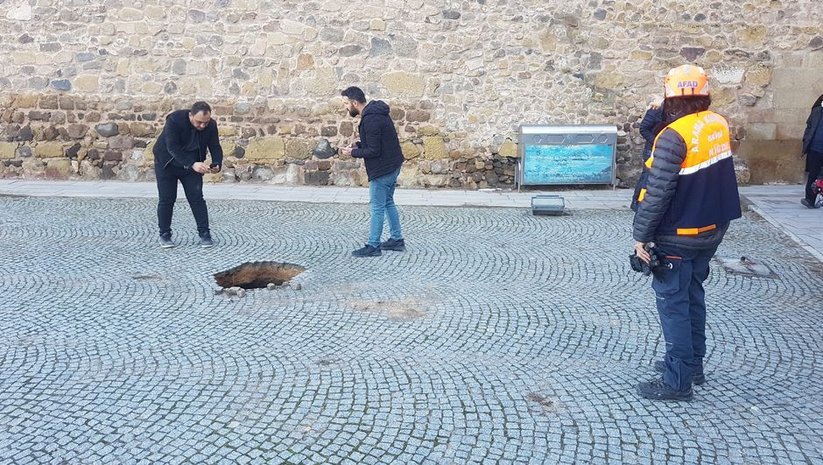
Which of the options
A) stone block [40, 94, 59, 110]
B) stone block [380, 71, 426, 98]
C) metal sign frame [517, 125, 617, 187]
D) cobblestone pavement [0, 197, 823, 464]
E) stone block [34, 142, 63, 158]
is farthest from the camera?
stone block [34, 142, 63, 158]

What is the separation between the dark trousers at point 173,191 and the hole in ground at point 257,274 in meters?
1.04

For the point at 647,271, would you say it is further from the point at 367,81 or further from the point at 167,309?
the point at 367,81

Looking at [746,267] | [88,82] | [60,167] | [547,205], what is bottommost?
[746,267]

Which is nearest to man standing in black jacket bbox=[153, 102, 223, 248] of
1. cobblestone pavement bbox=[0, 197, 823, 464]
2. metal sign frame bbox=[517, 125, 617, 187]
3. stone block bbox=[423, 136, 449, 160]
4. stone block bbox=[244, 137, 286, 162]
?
cobblestone pavement bbox=[0, 197, 823, 464]

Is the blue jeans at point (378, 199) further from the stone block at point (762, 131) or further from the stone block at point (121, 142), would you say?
the stone block at point (762, 131)

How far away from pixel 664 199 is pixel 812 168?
6.88m

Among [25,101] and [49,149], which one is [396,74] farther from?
[25,101]

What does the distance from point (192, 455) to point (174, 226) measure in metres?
5.32

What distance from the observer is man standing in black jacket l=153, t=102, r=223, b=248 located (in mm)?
7016

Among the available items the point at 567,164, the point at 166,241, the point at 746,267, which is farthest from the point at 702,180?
the point at 567,164

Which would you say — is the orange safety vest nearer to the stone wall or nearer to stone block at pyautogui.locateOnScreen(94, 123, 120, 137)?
the stone wall

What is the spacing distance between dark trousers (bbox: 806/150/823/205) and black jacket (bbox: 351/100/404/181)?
565 cm

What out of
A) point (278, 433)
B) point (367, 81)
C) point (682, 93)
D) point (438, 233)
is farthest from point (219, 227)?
point (682, 93)

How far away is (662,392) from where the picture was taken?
399 centimetres
